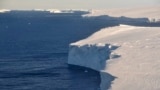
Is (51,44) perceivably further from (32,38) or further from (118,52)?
(118,52)

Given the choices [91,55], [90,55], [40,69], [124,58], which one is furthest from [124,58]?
[40,69]

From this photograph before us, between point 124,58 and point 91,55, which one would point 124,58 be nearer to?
point 124,58

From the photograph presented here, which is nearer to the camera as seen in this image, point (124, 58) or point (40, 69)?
point (124, 58)

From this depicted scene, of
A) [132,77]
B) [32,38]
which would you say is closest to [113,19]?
[32,38]

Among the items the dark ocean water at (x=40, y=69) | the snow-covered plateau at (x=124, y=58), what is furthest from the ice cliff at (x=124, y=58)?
the dark ocean water at (x=40, y=69)

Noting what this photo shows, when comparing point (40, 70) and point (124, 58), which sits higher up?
point (124, 58)

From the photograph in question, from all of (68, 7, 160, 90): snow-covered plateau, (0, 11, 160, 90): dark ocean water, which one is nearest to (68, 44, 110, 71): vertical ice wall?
(68, 7, 160, 90): snow-covered plateau

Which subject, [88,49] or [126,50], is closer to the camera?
[126,50]

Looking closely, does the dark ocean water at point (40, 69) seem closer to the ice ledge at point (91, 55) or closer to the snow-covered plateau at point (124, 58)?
the ice ledge at point (91, 55)
